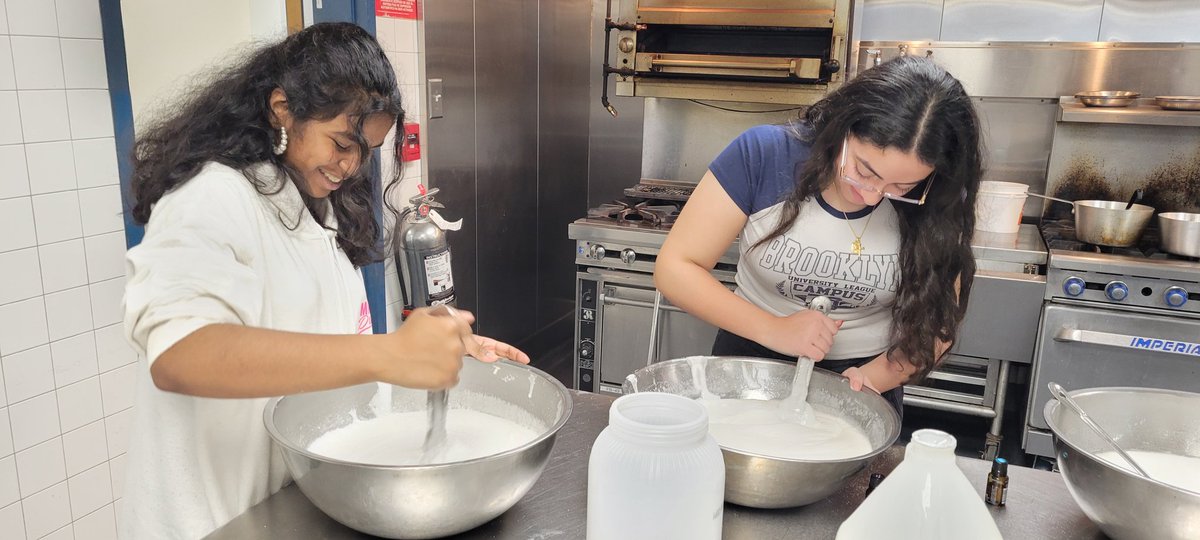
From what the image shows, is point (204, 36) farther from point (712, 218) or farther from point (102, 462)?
point (712, 218)

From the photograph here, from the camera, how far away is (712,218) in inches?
68.2

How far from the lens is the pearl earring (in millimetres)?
1186

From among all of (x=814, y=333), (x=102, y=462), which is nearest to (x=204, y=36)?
(x=102, y=462)

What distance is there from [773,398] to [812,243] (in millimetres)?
333

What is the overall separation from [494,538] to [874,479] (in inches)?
21.6

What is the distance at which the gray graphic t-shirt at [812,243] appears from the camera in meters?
1.70

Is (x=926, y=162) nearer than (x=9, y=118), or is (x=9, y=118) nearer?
(x=926, y=162)

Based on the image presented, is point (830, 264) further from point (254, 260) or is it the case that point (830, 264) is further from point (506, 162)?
point (506, 162)

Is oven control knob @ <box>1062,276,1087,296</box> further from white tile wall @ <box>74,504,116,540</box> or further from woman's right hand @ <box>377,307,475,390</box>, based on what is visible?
white tile wall @ <box>74,504,116,540</box>

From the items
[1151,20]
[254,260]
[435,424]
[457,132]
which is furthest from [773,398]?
[1151,20]

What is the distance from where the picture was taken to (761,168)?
1.72 m

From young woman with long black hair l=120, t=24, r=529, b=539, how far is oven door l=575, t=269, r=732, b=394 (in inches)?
74.6

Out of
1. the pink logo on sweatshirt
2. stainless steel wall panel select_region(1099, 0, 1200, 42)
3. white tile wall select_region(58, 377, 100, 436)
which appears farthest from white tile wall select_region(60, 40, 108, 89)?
stainless steel wall panel select_region(1099, 0, 1200, 42)

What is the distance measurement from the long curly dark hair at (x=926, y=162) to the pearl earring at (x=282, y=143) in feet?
3.09
